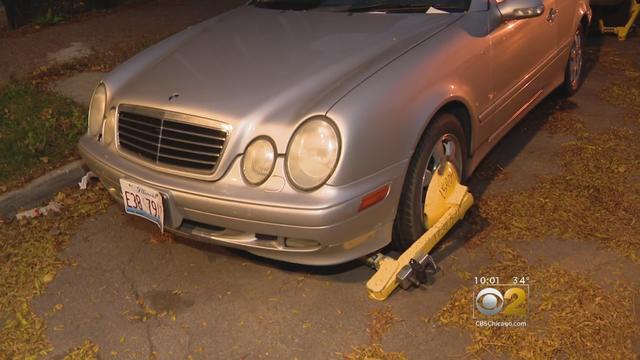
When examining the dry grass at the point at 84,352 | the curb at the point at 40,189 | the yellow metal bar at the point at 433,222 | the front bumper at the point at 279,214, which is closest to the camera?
the front bumper at the point at 279,214

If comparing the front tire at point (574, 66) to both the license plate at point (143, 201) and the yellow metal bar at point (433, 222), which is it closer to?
the yellow metal bar at point (433, 222)

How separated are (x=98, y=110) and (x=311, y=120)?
1.31m

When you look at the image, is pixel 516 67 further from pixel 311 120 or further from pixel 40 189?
pixel 40 189

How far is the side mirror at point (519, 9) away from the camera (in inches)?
122

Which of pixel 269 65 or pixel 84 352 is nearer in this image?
pixel 84 352

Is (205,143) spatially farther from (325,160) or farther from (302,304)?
(302,304)

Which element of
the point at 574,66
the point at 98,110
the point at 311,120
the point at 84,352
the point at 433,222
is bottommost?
the point at 84,352

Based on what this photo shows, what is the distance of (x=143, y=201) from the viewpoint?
2.67 meters

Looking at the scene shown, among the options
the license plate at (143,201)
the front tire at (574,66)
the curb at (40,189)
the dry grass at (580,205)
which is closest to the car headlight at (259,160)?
the license plate at (143,201)

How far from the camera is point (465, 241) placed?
3.04m

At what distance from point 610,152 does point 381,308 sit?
2131 millimetres

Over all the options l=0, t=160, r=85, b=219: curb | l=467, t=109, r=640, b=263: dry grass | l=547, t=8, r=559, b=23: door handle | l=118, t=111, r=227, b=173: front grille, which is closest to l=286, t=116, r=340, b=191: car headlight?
l=118, t=111, r=227, b=173: front grille

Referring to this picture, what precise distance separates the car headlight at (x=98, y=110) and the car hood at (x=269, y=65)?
3.5 inches
